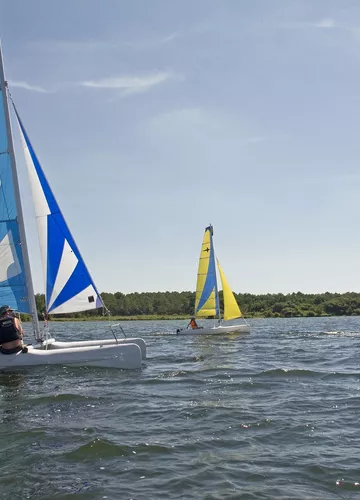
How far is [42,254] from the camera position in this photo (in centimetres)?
1633

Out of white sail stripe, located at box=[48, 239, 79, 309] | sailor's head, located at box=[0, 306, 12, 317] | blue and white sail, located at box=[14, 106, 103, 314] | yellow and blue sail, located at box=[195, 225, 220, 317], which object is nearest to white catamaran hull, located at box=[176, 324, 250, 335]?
yellow and blue sail, located at box=[195, 225, 220, 317]

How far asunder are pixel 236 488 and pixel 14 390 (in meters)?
8.30

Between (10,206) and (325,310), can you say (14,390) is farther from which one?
(325,310)

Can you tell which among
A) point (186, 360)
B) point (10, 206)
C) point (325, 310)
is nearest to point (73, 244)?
point (10, 206)

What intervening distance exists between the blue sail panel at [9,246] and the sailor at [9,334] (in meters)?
1.14

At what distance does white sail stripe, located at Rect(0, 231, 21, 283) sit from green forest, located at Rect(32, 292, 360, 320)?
2562 inches

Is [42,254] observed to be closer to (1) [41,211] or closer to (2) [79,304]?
(1) [41,211]

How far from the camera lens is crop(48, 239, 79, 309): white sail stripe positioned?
→ 52.6 ft

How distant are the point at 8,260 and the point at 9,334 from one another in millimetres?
2566

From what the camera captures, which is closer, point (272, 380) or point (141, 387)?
point (141, 387)

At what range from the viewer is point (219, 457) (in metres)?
7.25

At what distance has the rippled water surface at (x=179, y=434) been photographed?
20.4 feet

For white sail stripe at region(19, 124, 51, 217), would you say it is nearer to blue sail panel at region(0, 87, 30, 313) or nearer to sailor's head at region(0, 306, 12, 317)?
blue sail panel at region(0, 87, 30, 313)

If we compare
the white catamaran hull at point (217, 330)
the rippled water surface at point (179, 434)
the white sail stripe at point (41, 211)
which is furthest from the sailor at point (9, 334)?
the white catamaran hull at point (217, 330)
